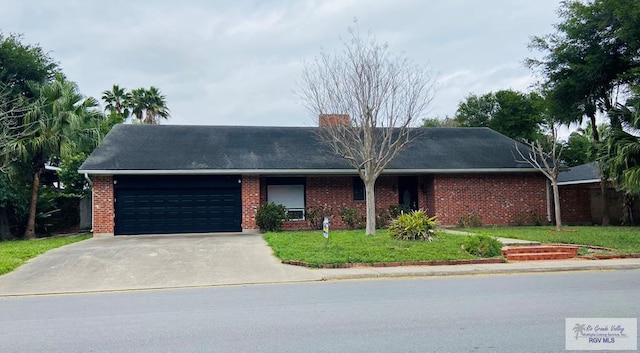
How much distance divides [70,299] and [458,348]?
23.0 feet

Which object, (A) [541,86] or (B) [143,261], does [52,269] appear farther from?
(A) [541,86]

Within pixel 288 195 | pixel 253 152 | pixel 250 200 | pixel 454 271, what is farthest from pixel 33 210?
pixel 454 271

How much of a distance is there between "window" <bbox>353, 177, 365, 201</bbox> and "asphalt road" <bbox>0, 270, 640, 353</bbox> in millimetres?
12211

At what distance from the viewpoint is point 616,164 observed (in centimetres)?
1719

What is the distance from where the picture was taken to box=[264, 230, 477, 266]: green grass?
12438mm

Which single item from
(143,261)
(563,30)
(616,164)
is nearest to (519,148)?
(563,30)

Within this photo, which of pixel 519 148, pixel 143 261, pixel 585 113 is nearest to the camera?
pixel 143 261

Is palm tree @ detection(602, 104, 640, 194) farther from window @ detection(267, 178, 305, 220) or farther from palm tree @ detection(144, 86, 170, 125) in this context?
palm tree @ detection(144, 86, 170, 125)

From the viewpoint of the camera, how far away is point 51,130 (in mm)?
21391

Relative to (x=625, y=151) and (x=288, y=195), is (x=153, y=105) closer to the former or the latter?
(x=288, y=195)

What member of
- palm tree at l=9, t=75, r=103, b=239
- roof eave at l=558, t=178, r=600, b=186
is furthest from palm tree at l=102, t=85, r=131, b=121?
roof eave at l=558, t=178, r=600, b=186

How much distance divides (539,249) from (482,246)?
1678 mm

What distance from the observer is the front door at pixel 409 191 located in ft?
76.1

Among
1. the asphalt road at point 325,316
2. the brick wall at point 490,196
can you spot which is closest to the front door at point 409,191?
the brick wall at point 490,196
